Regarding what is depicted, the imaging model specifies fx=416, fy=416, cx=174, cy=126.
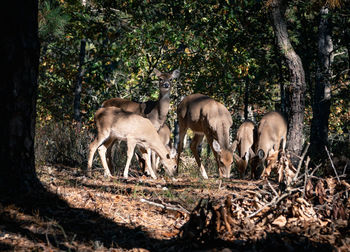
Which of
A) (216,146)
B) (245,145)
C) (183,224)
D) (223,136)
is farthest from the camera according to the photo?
(245,145)

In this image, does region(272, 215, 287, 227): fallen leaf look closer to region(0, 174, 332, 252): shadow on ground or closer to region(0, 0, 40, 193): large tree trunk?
region(0, 174, 332, 252): shadow on ground

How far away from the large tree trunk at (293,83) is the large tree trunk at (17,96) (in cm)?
645

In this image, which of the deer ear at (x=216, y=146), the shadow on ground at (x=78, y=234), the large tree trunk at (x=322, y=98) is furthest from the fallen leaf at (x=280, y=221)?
the large tree trunk at (x=322, y=98)

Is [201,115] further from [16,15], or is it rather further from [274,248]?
[274,248]

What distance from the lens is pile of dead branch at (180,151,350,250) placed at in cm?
335

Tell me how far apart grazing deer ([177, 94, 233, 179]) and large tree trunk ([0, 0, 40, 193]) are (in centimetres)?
696

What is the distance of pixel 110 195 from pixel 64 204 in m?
1.02

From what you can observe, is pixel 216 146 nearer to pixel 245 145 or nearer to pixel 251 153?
pixel 251 153

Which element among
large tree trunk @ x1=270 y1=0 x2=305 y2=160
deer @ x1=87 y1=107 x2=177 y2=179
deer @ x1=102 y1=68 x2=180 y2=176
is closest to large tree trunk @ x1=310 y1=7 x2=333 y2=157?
large tree trunk @ x1=270 y1=0 x2=305 y2=160

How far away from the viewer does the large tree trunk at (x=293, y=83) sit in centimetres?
946

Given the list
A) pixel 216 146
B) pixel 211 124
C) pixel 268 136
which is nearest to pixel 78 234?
pixel 216 146

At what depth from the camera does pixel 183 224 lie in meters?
3.92

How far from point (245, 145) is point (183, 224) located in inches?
338

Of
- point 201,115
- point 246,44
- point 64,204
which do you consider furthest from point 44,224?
point 246,44
